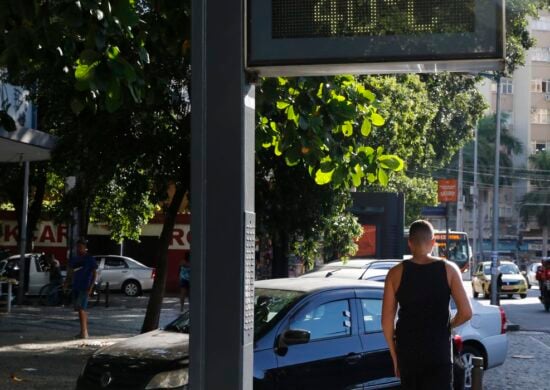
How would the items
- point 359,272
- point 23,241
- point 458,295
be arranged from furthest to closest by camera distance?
point 23,241 < point 359,272 < point 458,295

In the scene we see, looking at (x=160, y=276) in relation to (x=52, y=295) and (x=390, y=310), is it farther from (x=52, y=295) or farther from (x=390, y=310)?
(x=52, y=295)

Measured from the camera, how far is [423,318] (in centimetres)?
583

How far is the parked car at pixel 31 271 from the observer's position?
28.1m

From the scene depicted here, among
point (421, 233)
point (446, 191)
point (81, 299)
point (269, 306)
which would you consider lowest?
point (81, 299)

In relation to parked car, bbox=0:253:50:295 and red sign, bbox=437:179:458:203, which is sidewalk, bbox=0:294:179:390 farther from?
red sign, bbox=437:179:458:203

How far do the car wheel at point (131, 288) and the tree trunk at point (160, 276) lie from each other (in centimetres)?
1913

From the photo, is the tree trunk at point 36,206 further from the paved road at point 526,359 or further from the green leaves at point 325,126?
the green leaves at point 325,126

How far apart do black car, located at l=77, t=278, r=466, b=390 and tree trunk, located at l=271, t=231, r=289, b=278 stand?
7789 mm

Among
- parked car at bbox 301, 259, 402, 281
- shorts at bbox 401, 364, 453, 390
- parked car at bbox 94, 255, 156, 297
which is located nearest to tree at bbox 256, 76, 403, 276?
shorts at bbox 401, 364, 453, 390

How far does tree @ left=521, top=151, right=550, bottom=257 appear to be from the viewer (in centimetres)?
8062

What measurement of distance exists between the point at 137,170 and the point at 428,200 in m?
38.4

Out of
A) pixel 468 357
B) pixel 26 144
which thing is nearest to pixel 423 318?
pixel 468 357

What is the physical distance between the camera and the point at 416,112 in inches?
939

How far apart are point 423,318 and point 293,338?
7.13 feet
